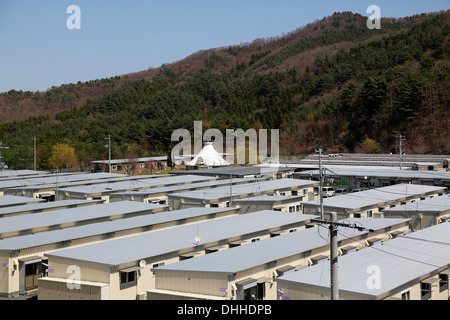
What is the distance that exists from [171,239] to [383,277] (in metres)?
3.91

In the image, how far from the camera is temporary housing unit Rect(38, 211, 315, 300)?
7457 millimetres

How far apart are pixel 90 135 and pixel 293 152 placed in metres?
15.3

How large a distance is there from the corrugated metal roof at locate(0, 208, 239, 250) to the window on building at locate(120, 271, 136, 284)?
2090 mm

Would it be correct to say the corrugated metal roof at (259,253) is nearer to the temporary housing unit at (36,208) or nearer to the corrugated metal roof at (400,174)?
the temporary housing unit at (36,208)

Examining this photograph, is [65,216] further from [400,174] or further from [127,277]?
[400,174]

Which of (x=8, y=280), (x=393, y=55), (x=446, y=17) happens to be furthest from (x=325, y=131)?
(x=8, y=280)

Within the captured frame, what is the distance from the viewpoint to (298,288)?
253 inches

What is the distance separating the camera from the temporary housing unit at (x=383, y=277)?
6.04 metres

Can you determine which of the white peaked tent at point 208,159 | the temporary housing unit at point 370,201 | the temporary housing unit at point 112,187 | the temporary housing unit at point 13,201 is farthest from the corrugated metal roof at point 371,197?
the white peaked tent at point 208,159

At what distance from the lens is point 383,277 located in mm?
6383

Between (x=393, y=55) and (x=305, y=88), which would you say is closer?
(x=393, y=55)

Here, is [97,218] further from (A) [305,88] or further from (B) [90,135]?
(A) [305,88]

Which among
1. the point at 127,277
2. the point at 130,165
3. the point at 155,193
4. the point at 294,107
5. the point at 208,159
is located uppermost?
the point at 294,107

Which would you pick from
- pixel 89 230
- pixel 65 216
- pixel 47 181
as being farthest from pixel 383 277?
pixel 47 181
